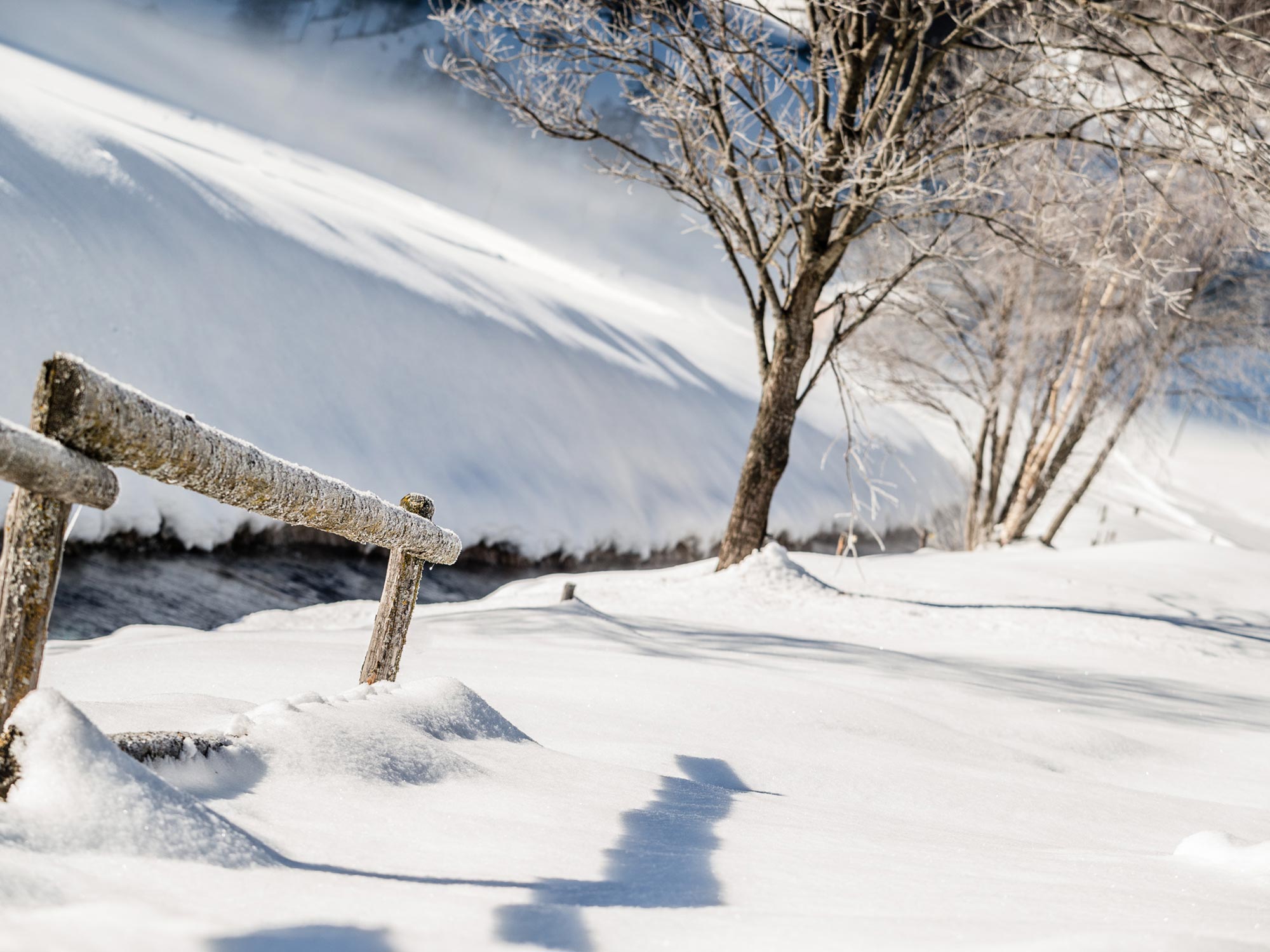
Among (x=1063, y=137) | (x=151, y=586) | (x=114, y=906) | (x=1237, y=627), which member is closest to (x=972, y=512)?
(x=1237, y=627)

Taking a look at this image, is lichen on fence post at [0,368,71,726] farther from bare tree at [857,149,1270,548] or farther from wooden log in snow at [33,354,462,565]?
bare tree at [857,149,1270,548]

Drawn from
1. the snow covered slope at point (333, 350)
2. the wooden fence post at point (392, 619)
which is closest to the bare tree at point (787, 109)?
the snow covered slope at point (333, 350)

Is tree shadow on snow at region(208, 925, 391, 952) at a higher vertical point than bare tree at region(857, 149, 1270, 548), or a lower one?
lower

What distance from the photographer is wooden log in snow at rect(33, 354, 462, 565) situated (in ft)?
5.34

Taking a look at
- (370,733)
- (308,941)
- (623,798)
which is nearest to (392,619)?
(370,733)

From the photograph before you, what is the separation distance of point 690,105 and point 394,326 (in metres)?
7.70

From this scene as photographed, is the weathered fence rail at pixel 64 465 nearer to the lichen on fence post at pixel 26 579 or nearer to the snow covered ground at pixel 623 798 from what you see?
the lichen on fence post at pixel 26 579

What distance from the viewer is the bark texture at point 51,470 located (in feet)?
4.95

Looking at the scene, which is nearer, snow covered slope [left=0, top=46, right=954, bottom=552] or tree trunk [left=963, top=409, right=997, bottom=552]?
snow covered slope [left=0, top=46, right=954, bottom=552]

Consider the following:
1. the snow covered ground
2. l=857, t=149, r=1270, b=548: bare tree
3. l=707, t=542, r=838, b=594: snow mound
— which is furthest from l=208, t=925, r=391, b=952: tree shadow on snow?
l=857, t=149, r=1270, b=548: bare tree

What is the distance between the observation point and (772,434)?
9.12 meters

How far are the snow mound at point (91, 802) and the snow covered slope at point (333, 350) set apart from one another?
7486mm

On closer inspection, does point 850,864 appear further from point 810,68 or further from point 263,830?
point 810,68

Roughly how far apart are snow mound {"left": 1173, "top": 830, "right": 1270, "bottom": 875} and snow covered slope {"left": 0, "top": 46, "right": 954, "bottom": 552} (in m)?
6.31
